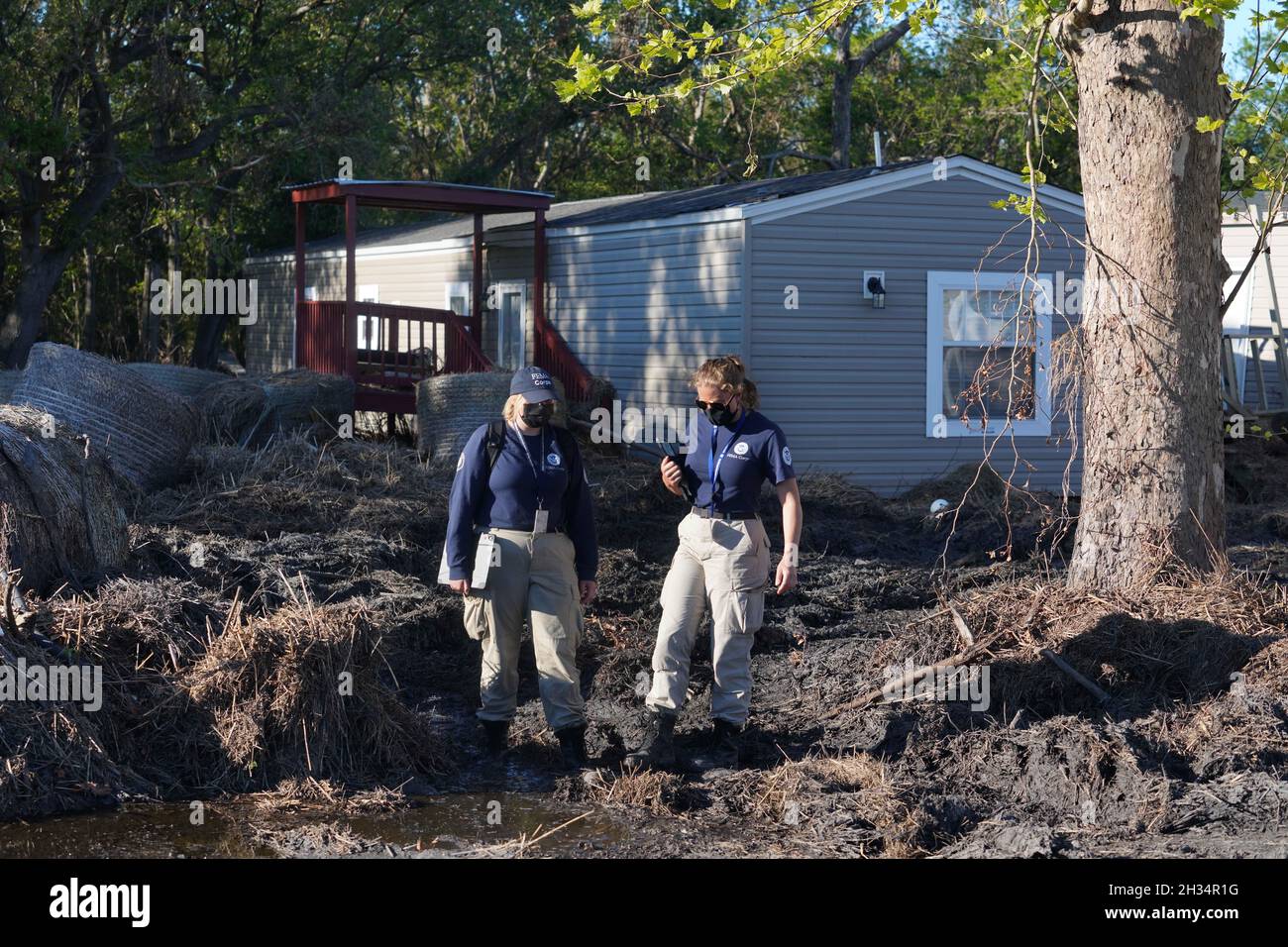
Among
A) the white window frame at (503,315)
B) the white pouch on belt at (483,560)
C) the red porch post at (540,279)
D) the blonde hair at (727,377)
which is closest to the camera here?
the white pouch on belt at (483,560)

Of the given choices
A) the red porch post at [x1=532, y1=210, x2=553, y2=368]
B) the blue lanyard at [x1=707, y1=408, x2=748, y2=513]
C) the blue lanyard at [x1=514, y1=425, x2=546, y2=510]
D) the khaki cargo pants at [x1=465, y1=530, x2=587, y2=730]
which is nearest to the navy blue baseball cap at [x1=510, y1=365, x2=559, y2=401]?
the blue lanyard at [x1=514, y1=425, x2=546, y2=510]

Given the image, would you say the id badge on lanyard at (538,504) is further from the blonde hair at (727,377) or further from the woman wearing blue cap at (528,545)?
the blonde hair at (727,377)

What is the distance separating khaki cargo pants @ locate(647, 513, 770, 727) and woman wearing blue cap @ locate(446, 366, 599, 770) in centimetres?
40

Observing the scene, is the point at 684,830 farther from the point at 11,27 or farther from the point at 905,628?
the point at 11,27

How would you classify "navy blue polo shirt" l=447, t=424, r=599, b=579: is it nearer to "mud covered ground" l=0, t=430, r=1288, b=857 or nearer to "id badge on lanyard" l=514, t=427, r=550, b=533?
"id badge on lanyard" l=514, t=427, r=550, b=533

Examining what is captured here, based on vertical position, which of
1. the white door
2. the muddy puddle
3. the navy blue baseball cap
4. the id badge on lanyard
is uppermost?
the white door

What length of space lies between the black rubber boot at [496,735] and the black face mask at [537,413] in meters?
1.42

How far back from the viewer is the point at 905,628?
7.54m

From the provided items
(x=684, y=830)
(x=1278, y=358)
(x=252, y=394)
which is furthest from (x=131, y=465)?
(x=1278, y=358)

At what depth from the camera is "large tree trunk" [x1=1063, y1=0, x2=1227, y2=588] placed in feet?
24.1

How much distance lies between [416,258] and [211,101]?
132 inches

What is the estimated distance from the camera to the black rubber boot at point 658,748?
6359 mm

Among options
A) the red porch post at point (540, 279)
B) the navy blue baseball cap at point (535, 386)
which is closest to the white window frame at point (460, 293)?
the red porch post at point (540, 279)

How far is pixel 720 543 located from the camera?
638 cm
